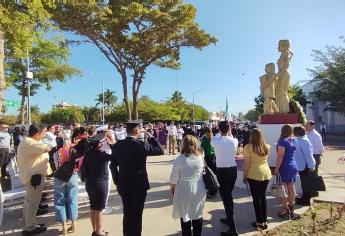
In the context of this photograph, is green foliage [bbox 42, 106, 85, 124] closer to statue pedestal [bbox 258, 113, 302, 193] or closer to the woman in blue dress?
statue pedestal [bbox 258, 113, 302, 193]

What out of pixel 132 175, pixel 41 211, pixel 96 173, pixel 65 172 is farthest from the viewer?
pixel 41 211

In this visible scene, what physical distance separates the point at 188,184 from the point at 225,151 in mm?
1253

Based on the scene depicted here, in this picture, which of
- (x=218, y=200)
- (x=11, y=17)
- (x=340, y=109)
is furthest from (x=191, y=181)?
(x=340, y=109)

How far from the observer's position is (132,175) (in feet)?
16.1

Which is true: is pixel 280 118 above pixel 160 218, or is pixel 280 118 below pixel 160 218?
above

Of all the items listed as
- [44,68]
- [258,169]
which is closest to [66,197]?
[258,169]

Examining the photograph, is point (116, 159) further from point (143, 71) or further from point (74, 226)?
point (143, 71)

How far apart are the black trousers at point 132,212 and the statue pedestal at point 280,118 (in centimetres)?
756

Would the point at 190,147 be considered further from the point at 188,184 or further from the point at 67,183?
the point at 67,183

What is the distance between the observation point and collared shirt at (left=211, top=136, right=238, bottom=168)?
19.8ft

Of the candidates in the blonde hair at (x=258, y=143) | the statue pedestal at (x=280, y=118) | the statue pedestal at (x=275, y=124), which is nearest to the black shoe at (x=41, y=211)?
the blonde hair at (x=258, y=143)

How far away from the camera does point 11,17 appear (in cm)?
871

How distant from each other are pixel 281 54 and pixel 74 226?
27.1 ft

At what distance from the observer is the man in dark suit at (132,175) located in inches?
193
